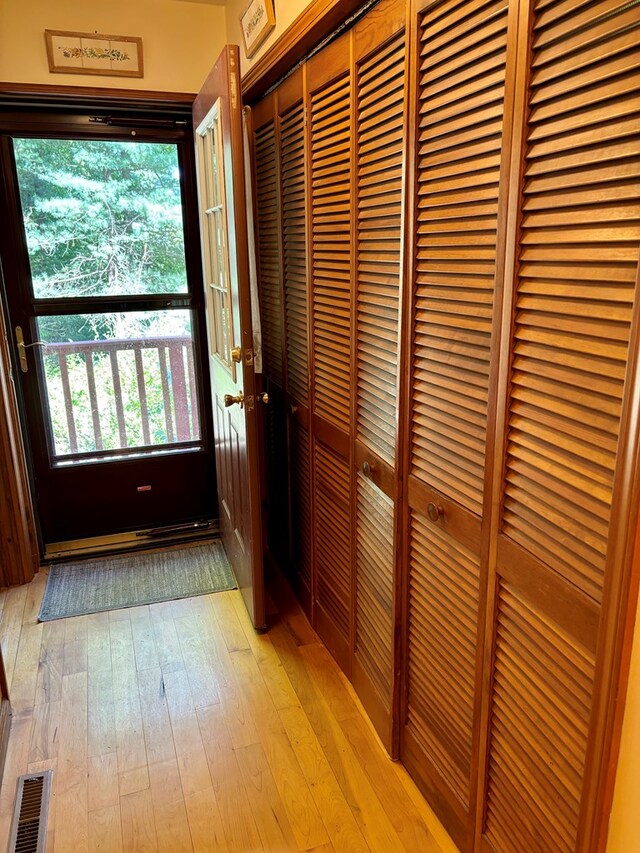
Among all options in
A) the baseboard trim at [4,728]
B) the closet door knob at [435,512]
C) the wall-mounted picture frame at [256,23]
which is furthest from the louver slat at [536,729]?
the wall-mounted picture frame at [256,23]

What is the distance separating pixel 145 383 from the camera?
3191 millimetres

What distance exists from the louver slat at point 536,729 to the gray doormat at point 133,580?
1664mm

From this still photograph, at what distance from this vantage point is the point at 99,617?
257 cm

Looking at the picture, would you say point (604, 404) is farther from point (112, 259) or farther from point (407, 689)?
point (112, 259)

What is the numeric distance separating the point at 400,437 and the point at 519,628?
54cm

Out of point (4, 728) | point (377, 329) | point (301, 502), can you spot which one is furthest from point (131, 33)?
point (4, 728)

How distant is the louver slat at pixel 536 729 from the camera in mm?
1052

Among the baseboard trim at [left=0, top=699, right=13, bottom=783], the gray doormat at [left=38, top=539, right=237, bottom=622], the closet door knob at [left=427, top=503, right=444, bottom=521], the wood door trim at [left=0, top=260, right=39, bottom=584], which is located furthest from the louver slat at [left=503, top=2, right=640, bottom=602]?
the wood door trim at [left=0, top=260, right=39, bottom=584]

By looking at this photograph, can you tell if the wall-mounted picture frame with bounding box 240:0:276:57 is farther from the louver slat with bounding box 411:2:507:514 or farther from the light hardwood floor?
the light hardwood floor

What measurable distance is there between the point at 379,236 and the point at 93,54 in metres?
1.78

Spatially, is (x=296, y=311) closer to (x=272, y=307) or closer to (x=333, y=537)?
(x=272, y=307)

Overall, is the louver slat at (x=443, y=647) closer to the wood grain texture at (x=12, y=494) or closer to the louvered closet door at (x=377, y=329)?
the louvered closet door at (x=377, y=329)

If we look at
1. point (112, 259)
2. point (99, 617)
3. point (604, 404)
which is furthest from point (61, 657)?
point (604, 404)

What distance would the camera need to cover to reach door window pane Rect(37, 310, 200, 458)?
3.02m
